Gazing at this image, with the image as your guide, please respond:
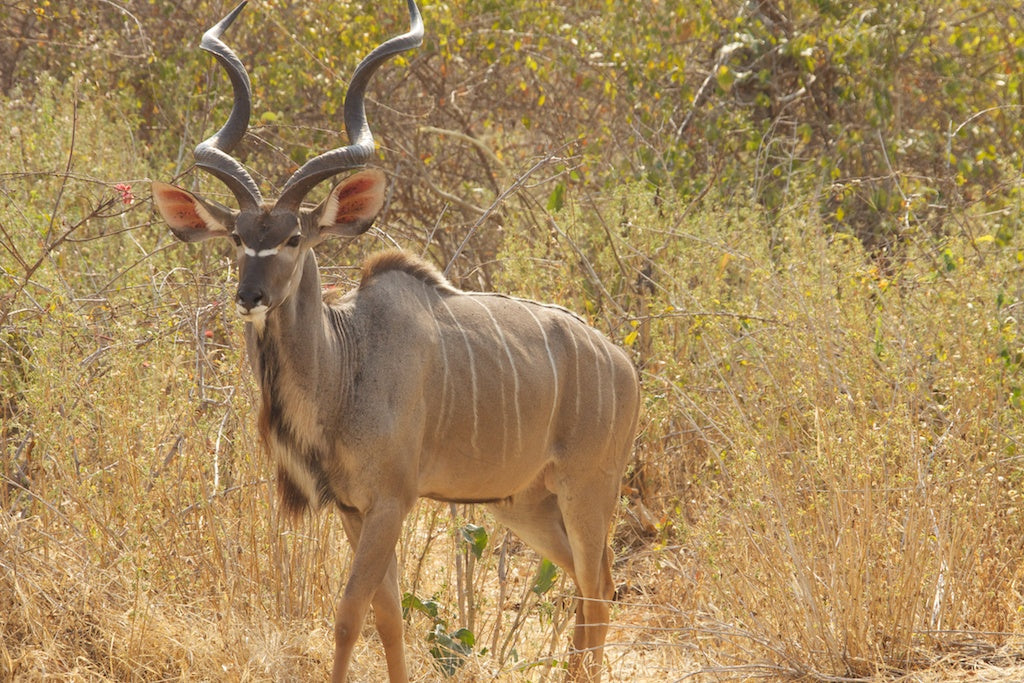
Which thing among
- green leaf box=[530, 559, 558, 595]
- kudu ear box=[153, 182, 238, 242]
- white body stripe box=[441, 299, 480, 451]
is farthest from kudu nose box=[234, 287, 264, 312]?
green leaf box=[530, 559, 558, 595]

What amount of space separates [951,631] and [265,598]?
1810mm

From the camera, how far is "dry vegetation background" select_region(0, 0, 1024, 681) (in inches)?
128

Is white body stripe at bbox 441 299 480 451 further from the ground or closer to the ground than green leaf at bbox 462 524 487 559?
further from the ground

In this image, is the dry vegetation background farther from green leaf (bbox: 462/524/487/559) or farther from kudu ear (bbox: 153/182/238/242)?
kudu ear (bbox: 153/182/238/242)

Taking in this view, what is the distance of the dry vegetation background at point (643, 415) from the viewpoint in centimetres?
326

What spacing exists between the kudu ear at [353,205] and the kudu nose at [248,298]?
35 cm

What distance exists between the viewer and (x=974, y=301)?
4.07 meters

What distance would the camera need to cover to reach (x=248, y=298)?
8.93 ft

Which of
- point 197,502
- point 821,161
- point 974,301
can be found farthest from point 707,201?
point 197,502

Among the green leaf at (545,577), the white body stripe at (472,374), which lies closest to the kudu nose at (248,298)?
the white body stripe at (472,374)

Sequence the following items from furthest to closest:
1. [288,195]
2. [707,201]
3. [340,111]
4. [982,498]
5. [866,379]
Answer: [340,111]
[707,201]
[866,379]
[982,498]
[288,195]

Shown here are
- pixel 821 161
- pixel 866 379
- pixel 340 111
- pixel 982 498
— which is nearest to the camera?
pixel 982 498

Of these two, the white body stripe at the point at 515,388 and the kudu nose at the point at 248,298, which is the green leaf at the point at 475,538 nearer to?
the white body stripe at the point at 515,388

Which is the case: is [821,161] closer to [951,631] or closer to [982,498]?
[982,498]
